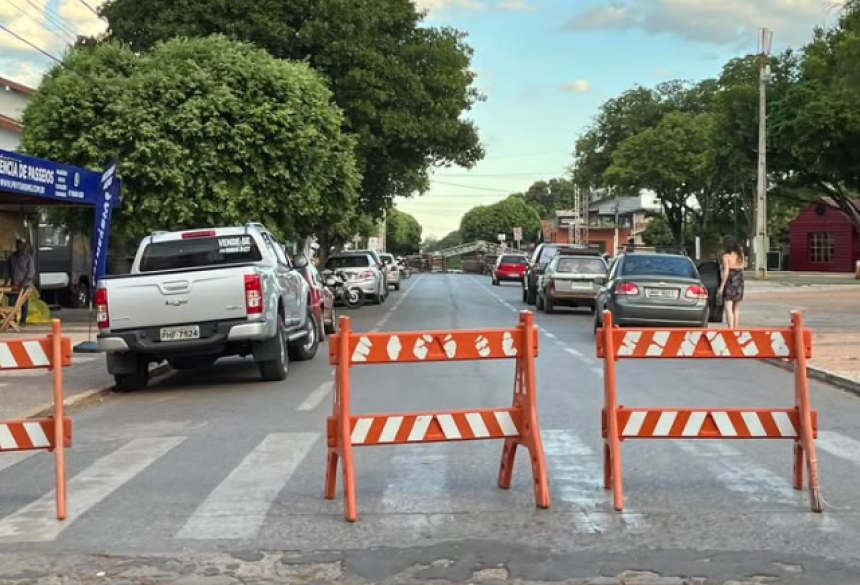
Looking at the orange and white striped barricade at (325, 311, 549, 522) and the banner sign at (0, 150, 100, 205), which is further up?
the banner sign at (0, 150, 100, 205)

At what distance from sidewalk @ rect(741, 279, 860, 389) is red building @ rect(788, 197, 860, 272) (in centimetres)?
2391

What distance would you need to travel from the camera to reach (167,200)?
21.8 metres

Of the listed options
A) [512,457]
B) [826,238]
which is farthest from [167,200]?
[826,238]

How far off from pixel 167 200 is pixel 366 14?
10371 millimetres

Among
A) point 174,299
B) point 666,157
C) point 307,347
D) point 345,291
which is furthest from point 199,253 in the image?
point 666,157

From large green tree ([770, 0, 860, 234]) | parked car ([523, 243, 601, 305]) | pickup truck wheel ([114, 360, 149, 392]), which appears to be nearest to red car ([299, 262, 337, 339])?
pickup truck wheel ([114, 360, 149, 392])

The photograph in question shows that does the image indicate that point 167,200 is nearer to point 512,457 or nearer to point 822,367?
point 822,367

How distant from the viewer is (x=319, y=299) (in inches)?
712

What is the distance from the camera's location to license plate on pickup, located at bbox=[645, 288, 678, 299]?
1864cm

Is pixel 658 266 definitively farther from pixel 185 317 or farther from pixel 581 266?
pixel 185 317

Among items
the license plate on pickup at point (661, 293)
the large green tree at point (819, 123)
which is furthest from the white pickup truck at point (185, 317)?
the large green tree at point (819, 123)

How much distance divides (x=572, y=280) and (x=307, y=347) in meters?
11.5

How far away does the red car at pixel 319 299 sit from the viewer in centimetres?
1720

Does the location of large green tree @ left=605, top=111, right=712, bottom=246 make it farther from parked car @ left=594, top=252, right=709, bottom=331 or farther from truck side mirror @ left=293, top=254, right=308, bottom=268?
truck side mirror @ left=293, top=254, right=308, bottom=268
